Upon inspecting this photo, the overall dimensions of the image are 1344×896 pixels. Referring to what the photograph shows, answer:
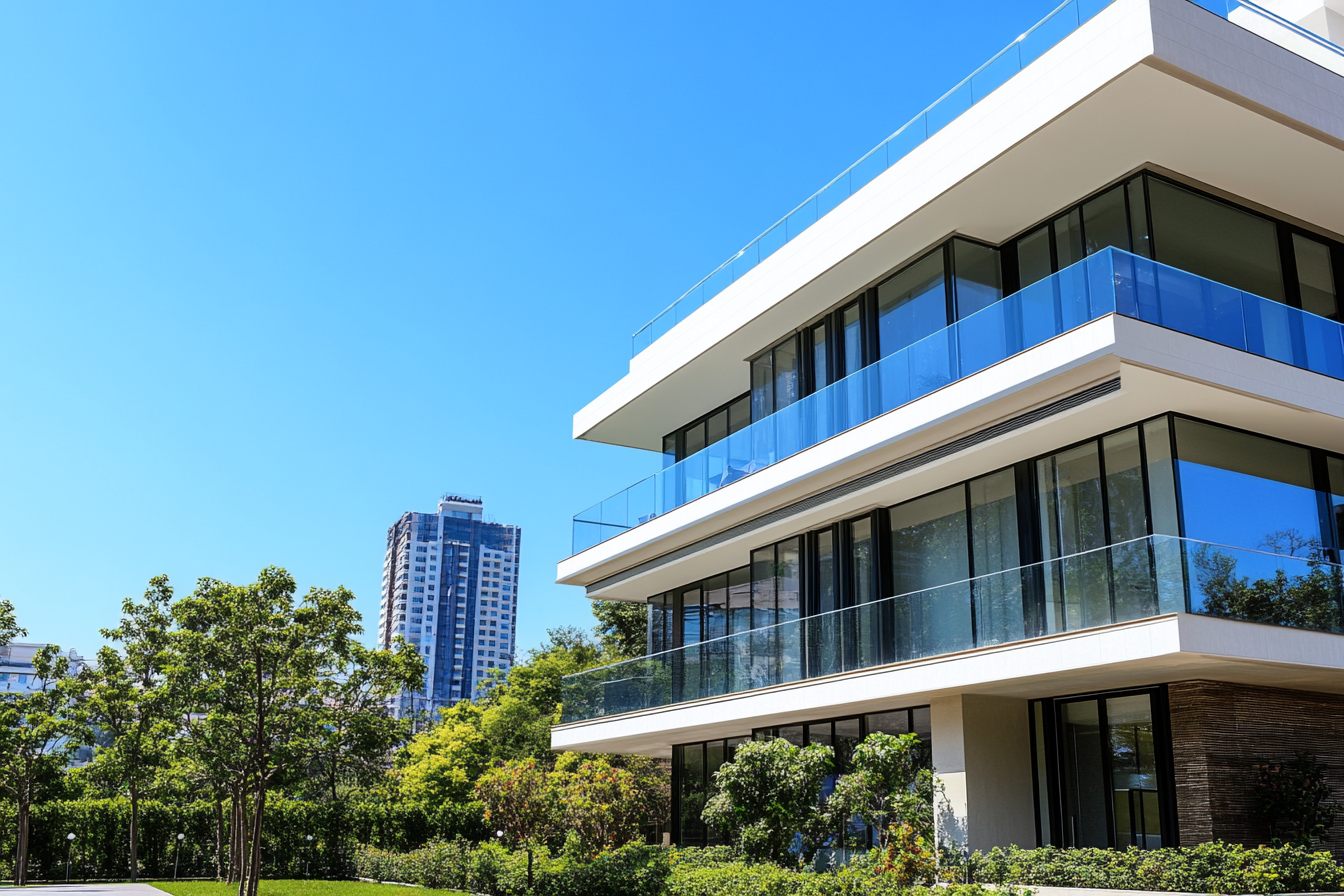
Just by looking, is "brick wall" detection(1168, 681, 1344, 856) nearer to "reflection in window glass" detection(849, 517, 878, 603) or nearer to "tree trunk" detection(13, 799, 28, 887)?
"reflection in window glass" detection(849, 517, 878, 603)

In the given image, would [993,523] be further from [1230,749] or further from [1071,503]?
[1230,749]

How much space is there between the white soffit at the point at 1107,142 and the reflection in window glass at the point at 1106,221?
207 mm

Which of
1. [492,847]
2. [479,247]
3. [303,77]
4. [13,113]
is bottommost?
[492,847]

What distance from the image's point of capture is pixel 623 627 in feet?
139

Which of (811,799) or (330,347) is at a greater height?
(330,347)

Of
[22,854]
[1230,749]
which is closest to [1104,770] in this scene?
[1230,749]

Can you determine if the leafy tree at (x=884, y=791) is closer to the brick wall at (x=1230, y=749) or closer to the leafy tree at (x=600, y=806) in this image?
the brick wall at (x=1230, y=749)

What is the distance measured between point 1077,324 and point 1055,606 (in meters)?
3.49

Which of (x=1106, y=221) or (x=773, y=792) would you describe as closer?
(x=1106, y=221)

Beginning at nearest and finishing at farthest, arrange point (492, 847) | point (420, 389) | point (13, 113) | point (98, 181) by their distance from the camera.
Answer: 1. point (13, 113)
2. point (98, 181)
3. point (492, 847)
4. point (420, 389)

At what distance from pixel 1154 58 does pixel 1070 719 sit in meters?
8.47

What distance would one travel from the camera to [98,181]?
20.4m

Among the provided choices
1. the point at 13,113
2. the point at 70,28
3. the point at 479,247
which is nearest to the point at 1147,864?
the point at 70,28

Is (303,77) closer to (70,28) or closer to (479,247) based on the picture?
(70,28)
